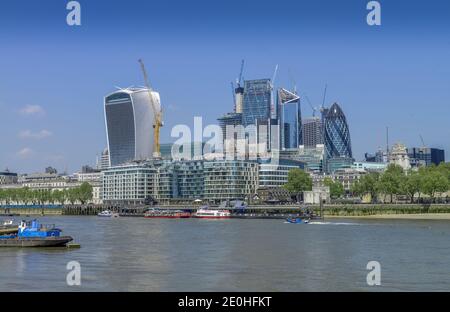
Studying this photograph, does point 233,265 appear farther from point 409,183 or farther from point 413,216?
point 409,183

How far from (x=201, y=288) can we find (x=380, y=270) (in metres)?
11.8

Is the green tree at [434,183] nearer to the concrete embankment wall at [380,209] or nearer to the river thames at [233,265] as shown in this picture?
the concrete embankment wall at [380,209]

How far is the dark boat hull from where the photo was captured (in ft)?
175

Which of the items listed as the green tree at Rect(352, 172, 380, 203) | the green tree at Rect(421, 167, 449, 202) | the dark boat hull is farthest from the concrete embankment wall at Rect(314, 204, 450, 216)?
the dark boat hull

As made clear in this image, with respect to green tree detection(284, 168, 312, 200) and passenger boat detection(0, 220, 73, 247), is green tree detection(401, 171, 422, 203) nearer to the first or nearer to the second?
green tree detection(284, 168, 312, 200)

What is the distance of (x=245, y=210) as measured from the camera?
6107 inches

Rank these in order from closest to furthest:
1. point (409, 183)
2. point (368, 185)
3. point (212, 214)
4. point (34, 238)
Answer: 1. point (34, 238)
2. point (409, 183)
3. point (212, 214)
4. point (368, 185)

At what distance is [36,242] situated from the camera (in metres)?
53.3

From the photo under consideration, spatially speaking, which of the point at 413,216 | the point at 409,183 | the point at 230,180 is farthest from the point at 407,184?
the point at 230,180

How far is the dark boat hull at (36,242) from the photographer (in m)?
53.3

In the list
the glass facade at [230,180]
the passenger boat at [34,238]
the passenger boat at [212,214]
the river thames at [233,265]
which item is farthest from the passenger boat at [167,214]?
the passenger boat at [34,238]

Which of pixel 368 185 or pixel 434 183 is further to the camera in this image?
pixel 368 185
